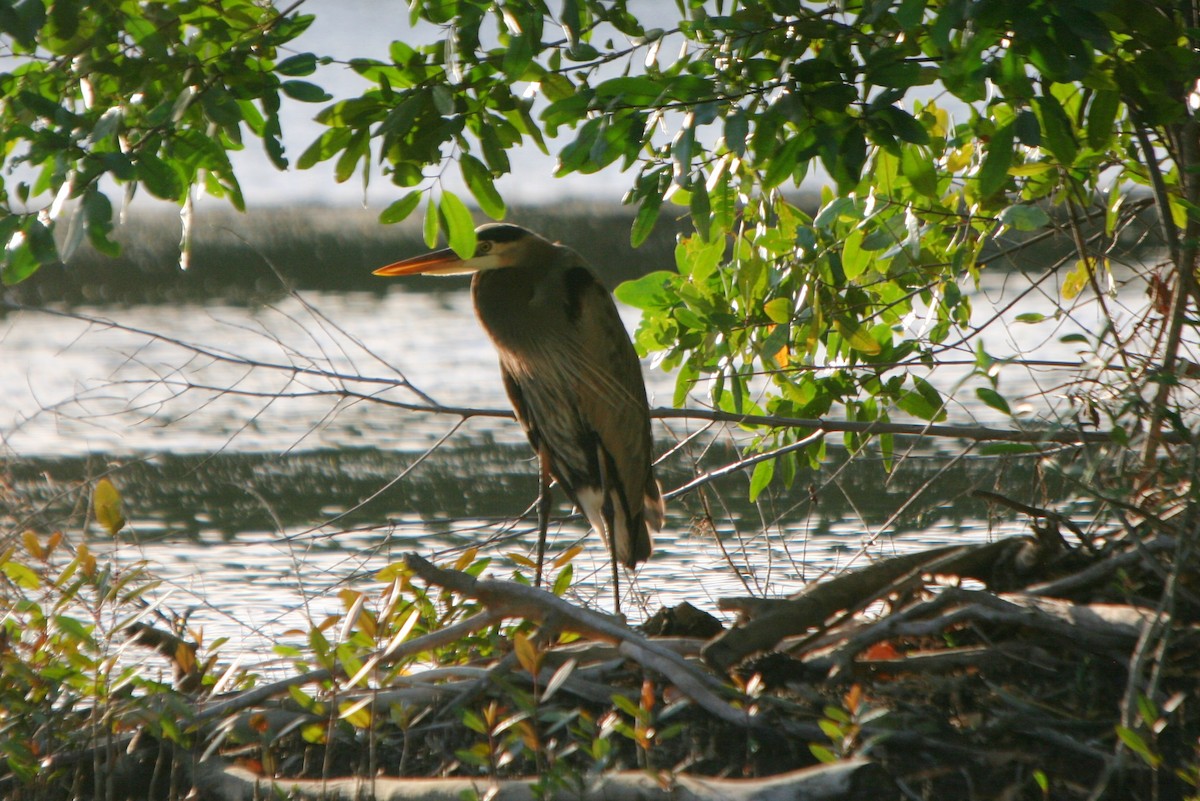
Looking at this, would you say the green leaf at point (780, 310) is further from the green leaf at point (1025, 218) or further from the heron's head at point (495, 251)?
the heron's head at point (495, 251)

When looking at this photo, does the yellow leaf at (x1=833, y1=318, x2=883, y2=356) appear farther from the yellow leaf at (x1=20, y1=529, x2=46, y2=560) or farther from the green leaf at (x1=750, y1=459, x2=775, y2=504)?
the yellow leaf at (x1=20, y1=529, x2=46, y2=560)

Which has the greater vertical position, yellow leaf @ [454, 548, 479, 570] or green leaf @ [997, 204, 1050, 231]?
green leaf @ [997, 204, 1050, 231]

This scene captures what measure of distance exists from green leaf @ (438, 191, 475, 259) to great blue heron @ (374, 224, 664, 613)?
58.0 inches

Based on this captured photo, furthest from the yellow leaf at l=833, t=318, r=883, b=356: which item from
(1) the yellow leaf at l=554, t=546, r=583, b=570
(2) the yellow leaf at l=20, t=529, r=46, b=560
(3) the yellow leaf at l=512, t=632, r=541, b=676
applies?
(2) the yellow leaf at l=20, t=529, r=46, b=560

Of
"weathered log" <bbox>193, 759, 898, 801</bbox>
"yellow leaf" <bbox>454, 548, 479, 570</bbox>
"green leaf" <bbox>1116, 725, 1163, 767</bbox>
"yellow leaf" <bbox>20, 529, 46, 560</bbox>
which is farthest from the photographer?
"yellow leaf" <bbox>454, 548, 479, 570</bbox>

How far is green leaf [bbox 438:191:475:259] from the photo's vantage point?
2.59 meters

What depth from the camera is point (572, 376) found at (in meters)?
4.28

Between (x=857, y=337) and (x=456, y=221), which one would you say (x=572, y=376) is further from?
(x=456, y=221)

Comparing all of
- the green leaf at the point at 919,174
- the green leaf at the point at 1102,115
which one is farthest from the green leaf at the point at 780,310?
the green leaf at the point at 1102,115

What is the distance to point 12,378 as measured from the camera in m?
8.28

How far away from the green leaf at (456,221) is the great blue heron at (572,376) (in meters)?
1.47

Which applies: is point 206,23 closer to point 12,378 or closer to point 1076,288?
point 1076,288

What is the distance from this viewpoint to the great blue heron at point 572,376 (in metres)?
4.22

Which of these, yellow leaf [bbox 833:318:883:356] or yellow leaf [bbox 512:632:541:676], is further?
yellow leaf [bbox 833:318:883:356]
